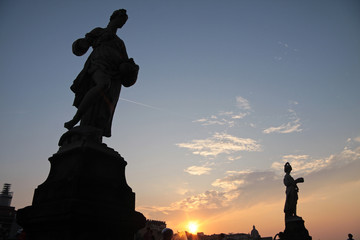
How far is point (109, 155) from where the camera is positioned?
417 cm

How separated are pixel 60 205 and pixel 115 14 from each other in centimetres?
423

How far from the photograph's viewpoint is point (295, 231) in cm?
1225

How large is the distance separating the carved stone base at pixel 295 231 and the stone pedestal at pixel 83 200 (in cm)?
1071

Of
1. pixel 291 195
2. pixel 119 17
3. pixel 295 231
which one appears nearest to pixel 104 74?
pixel 119 17

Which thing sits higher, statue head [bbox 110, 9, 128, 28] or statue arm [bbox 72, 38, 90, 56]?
statue head [bbox 110, 9, 128, 28]

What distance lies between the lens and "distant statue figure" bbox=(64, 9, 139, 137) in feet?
15.2

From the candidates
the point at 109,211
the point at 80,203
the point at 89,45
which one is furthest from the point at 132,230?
the point at 89,45

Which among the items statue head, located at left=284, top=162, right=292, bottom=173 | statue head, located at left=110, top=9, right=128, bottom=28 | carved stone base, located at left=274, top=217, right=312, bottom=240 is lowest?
carved stone base, located at left=274, top=217, right=312, bottom=240

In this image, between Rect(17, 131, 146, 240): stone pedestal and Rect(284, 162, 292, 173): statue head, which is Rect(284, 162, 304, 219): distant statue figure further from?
Rect(17, 131, 146, 240): stone pedestal

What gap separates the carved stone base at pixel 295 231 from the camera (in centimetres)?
1209

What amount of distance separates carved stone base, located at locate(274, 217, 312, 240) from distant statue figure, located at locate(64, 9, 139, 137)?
36.4ft

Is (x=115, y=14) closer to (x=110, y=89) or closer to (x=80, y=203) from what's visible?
(x=110, y=89)

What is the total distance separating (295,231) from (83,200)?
11900 mm

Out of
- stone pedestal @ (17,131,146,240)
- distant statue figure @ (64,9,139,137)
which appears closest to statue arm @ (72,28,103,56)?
distant statue figure @ (64,9,139,137)
